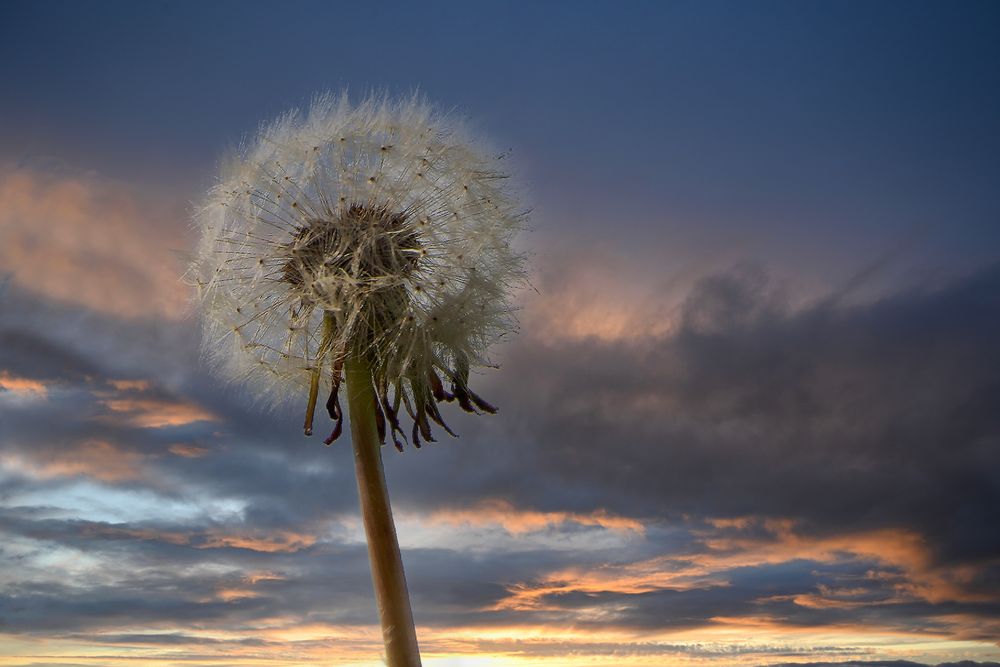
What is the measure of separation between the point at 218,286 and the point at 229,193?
0.84 m

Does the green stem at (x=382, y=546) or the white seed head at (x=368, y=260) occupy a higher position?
the white seed head at (x=368, y=260)

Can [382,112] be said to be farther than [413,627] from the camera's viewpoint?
Yes

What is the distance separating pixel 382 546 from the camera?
23.7 ft

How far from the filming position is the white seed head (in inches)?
302

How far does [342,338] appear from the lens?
24.6ft

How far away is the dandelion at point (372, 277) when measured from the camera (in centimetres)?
753

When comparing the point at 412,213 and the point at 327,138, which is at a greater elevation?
the point at 327,138

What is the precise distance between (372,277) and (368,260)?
16cm

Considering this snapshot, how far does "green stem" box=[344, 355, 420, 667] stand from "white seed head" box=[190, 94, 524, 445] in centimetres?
39

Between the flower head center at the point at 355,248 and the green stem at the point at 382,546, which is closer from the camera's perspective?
the green stem at the point at 382,546

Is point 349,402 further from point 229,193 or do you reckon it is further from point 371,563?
point 229,193

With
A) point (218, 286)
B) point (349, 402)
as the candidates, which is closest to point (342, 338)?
point (349, 402)

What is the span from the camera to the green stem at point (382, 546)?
23.2 ft

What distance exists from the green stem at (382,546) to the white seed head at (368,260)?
389 millimetres
